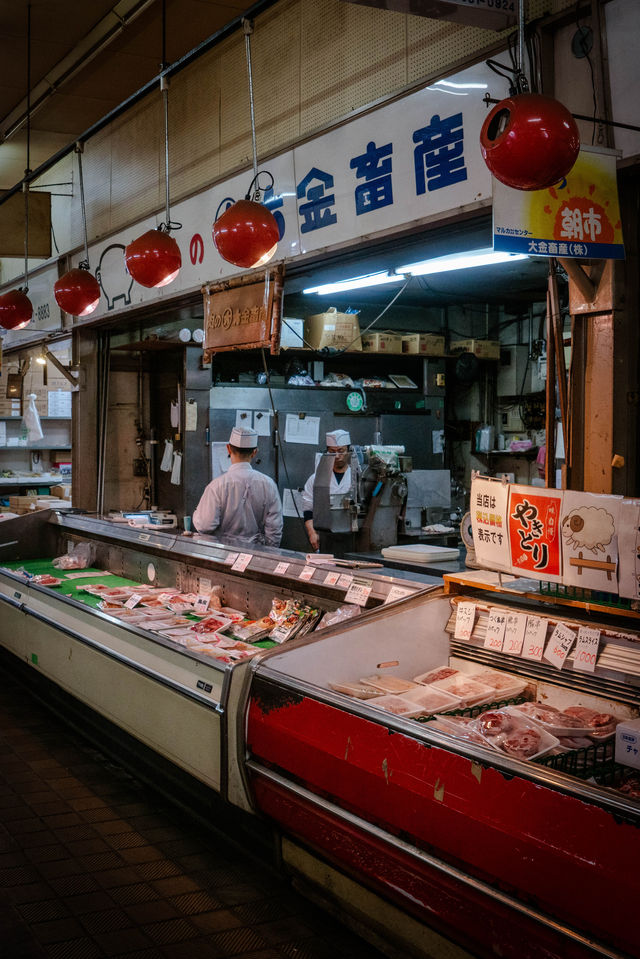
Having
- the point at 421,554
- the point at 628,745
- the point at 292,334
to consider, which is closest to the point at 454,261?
the point at 421,554

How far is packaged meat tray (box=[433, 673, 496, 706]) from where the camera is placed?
10.6ft

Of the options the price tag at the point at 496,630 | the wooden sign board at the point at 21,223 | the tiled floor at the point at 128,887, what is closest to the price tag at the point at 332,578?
the price tag at the point at 496,630

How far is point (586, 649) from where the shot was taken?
3.03m

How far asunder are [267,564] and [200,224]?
2.90 m

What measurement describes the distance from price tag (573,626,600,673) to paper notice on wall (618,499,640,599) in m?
0.36

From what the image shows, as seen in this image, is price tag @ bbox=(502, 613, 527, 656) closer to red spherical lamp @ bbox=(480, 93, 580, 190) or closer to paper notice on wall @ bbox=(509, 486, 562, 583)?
paper notice on wall @ bbox=(509, 486, 562, 583)

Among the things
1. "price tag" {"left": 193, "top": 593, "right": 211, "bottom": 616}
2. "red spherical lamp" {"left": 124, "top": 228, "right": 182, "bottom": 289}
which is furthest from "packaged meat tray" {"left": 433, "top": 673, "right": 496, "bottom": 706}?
"red spherical lamp" {"left": 124, "top": 228, "right": 182, "bottom": 289}

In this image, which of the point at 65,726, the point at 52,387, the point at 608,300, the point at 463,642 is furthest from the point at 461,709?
the point at 52,387

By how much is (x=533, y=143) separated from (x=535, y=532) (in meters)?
1.35

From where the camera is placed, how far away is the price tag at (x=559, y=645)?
3.10 meters

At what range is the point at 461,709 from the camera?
3197 mm

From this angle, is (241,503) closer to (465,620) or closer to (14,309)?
(14,309)

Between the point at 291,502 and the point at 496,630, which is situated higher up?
the point at 291,502

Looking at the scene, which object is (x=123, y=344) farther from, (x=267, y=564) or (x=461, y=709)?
(x=461, y=709)
